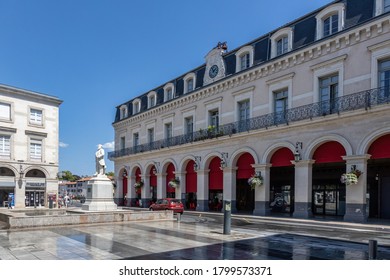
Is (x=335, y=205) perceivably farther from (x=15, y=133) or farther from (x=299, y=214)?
(x=15, y=133)

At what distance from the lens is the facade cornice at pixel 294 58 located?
59.6 ft

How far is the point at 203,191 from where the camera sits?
28672mm

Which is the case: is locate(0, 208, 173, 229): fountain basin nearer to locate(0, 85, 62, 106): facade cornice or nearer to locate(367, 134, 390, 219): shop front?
locate(367, 134, 390, 219): shop front

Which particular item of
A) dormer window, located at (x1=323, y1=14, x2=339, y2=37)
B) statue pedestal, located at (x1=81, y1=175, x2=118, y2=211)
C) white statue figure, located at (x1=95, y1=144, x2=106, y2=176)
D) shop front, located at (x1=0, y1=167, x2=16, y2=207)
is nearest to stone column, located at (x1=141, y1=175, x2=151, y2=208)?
shop front, located at (x1=0, y1=167, x2=16, y2=207)

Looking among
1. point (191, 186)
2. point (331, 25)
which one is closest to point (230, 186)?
point (191, 186)

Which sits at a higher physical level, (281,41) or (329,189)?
(281,41)

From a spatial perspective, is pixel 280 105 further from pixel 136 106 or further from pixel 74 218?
pixel 136 106

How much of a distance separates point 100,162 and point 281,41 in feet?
48.0

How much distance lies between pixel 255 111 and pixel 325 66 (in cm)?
605

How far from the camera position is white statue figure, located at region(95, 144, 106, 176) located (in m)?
20.1

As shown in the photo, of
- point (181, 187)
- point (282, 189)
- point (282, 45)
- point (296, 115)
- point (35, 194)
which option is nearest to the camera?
point (296, 115)

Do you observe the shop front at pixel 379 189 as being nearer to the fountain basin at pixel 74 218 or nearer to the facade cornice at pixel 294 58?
the facade cornice at pixel 294 58

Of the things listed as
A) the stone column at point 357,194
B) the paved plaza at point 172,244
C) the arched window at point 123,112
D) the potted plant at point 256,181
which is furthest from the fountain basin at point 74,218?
the arched window at point 123,112

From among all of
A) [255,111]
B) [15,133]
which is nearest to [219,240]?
[255,111]
